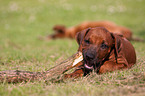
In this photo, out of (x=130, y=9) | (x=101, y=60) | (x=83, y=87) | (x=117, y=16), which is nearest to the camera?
(x=83, y=87)

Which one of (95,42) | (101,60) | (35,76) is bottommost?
(35,76)

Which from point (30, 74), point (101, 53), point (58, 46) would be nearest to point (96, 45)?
point (101, 53)

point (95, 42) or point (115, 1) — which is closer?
point (95, 42)

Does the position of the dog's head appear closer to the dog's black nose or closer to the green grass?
the dog's black nose

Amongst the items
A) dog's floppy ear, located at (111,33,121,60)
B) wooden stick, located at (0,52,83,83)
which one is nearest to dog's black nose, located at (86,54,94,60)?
wooden stick, located at (0,52,83,83)

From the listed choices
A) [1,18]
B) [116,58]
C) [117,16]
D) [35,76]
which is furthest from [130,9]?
[35,76]

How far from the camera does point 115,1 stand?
20297mm

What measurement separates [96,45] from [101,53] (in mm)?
175

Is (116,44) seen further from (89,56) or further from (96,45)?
(89,56)

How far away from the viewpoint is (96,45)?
361 centimetres

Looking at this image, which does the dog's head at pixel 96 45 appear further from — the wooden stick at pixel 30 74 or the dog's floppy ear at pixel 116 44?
the wooden stick at pixel 30 74

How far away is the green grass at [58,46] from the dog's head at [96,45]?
0.27m

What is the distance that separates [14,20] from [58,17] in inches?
137

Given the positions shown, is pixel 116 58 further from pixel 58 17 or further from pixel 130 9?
pixel 130 9
